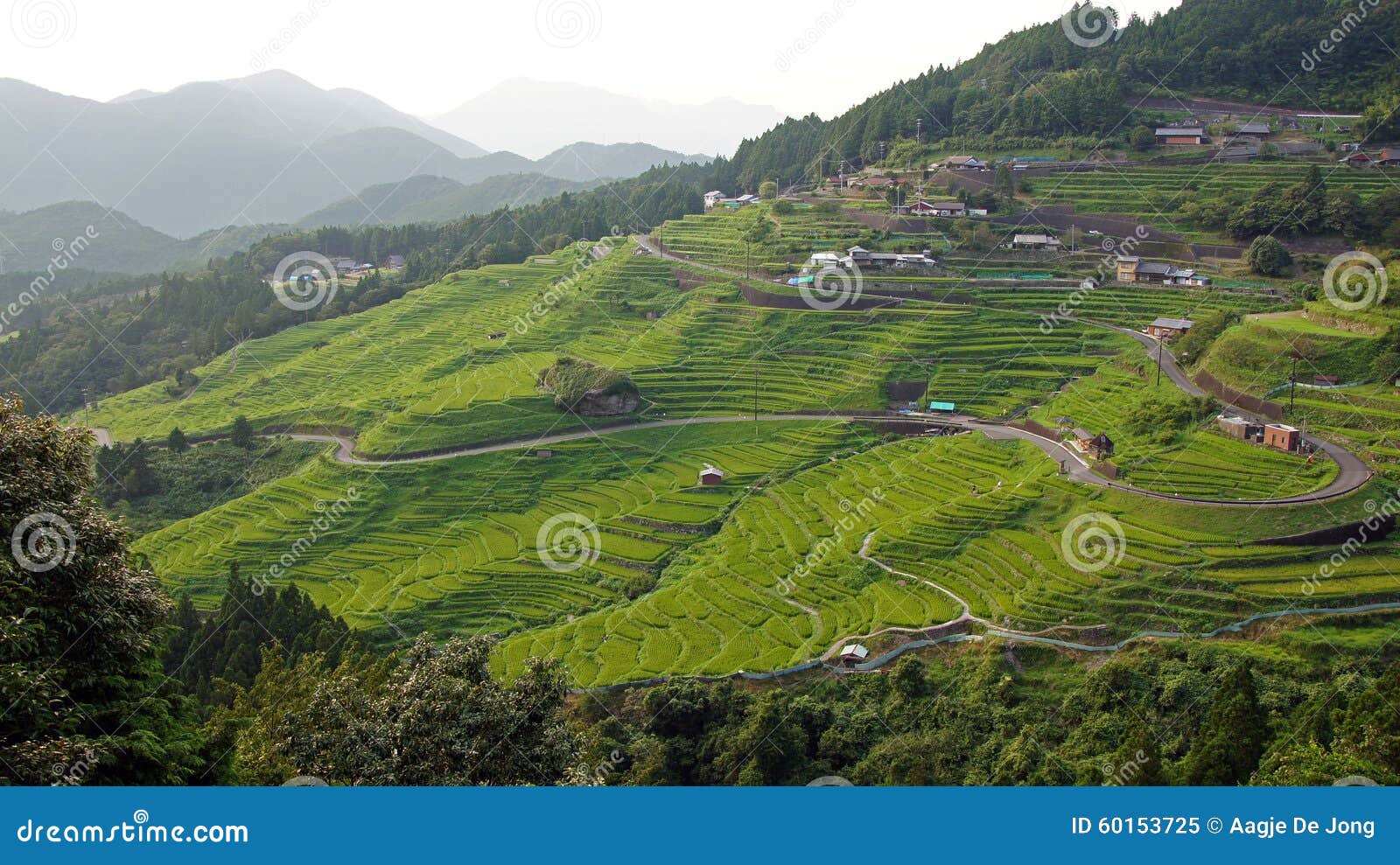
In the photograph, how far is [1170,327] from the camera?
3484 centimetres

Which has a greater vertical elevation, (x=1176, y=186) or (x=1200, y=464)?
(x=1176, y=186)

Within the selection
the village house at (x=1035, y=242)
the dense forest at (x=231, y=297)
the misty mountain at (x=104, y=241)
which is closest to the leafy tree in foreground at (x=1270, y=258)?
the village house at (x=1035, y=242)

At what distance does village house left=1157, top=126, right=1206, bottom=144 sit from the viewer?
49591 millimetres

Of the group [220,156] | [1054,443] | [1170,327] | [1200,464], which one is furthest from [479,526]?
[220,156]

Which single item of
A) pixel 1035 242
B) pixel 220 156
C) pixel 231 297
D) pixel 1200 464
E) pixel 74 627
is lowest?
pixel 1200 464

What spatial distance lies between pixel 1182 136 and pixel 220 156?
119337 mm

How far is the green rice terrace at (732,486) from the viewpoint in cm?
2139

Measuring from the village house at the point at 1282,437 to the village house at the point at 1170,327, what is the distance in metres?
10.2

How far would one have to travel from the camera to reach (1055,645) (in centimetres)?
1978

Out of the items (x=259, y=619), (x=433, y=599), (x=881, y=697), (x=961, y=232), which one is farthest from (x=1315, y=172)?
(x=259, y=619)

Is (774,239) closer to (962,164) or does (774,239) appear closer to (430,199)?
(962,164)

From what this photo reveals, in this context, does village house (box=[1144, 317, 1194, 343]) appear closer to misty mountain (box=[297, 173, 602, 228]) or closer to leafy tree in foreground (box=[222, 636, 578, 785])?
leafy tree in foreground (box=[222, 636, 578, 785])

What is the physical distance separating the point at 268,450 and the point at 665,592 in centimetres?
2022

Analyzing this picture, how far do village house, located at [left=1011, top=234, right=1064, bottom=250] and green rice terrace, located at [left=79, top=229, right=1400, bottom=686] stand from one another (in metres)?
4.65
